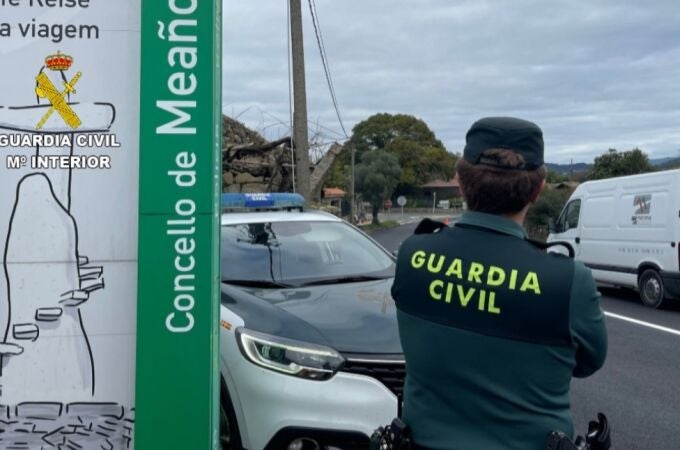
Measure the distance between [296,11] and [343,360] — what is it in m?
9.76

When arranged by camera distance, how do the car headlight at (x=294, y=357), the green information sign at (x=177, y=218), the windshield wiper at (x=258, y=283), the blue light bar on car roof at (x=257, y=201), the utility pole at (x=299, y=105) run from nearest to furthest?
the green information sign at (x=177, y=218) < the car headlight at (x=294, y=357) < the windshield wiper at (x=258, y=283) < the blue light bar on car roof at (x=257, y=201) < the utility pole at (x=299, y=105)

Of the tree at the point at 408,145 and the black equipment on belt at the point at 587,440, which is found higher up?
the tree at the point at 408,145

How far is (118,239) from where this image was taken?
2.77m

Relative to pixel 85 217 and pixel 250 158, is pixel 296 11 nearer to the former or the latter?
pixel 250 158

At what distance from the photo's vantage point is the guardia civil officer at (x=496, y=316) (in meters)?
1.84

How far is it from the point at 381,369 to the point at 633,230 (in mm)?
9883

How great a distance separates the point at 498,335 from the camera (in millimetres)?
1860

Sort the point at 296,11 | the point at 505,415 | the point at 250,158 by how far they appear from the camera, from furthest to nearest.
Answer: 1. the point at 250,158
2. the point at 296,11
3. the point at 505,415

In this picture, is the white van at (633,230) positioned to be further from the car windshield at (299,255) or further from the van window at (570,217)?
the car windshield at (299,255)

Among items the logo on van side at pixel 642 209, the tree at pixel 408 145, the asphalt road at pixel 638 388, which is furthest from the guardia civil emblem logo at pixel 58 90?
the tree at pixel 408 145

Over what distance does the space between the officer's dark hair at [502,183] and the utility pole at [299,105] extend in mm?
10360

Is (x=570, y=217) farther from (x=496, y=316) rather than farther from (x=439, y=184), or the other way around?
(x=439, y=184)

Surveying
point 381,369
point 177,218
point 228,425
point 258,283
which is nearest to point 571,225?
point 258,283

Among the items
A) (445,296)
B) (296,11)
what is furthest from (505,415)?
(296,11)
